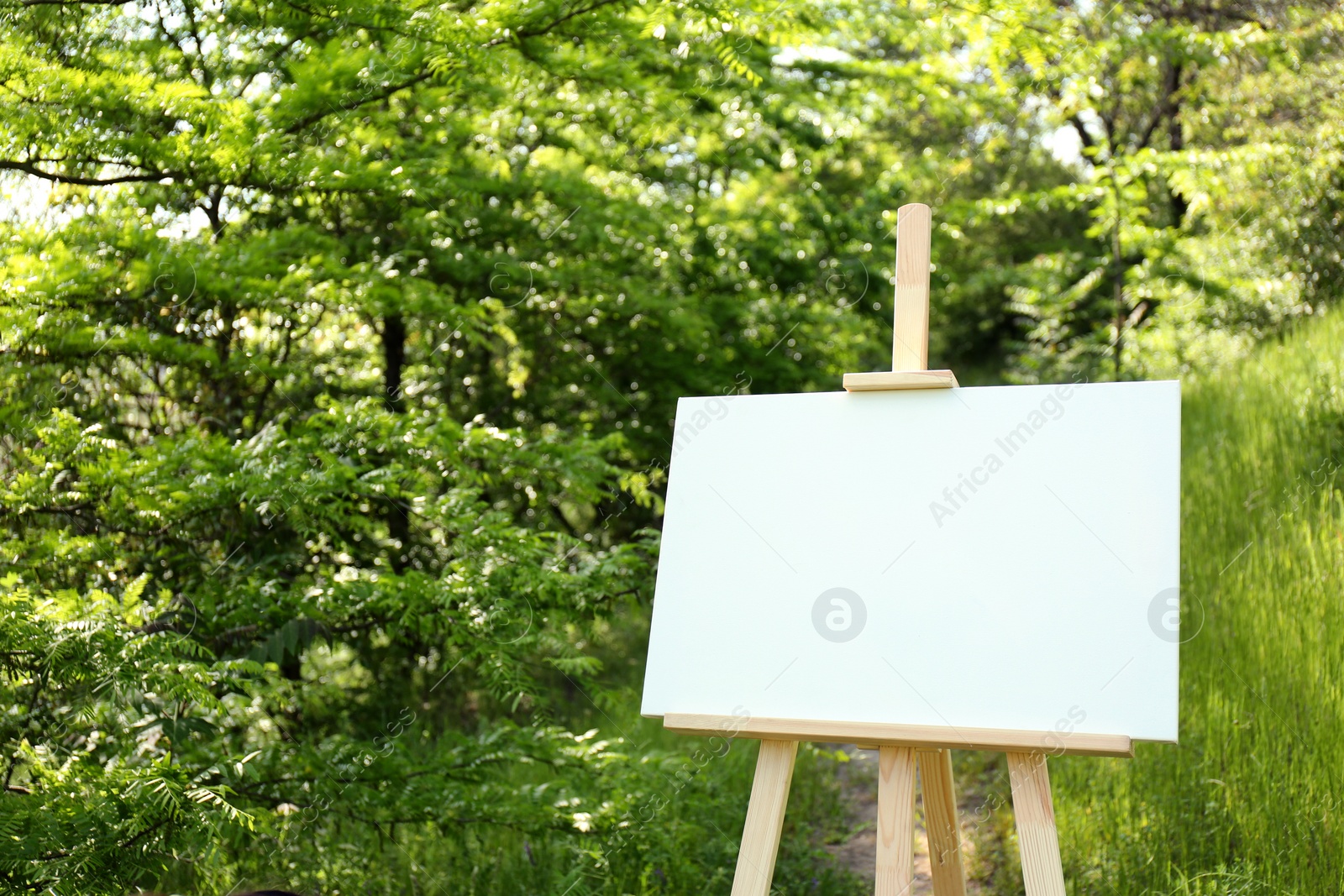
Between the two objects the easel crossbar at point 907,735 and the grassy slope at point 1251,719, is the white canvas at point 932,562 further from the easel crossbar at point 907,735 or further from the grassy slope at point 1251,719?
the grassy slope at point 1251,719

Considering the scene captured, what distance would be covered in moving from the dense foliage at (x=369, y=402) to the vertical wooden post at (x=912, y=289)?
1199 mm

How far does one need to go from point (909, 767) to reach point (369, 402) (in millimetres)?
2011

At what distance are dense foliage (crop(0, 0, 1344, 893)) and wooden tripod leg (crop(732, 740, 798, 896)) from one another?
31.9 inches

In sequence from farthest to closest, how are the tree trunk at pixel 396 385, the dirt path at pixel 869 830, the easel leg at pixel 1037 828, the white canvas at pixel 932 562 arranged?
the tree trunk at pixel 396 385 → the dirt path at pixel 869 830 → the white canvas at pixel 932 562 → the easel leg at pixel 1037 828

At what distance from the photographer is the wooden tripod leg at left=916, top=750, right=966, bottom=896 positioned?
8.10ft

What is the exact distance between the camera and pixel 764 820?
2.09m

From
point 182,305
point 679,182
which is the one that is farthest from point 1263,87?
point 182,305

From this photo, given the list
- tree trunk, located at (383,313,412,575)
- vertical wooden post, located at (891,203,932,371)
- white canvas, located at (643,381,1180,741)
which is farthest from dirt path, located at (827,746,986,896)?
tree trunk, located at (383,313,412,575)

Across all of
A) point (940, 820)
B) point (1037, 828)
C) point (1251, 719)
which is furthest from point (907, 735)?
point (1251, 719)

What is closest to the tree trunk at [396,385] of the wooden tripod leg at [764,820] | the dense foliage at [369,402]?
the dense foliage at [369,402]

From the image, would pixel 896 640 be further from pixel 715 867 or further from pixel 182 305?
pixel 182 305

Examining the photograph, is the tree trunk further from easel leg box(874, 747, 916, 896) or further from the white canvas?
easel leg box(874, 747, 916, 896)

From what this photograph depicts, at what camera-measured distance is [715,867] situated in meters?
3.33

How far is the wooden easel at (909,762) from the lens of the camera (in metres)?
1.95
